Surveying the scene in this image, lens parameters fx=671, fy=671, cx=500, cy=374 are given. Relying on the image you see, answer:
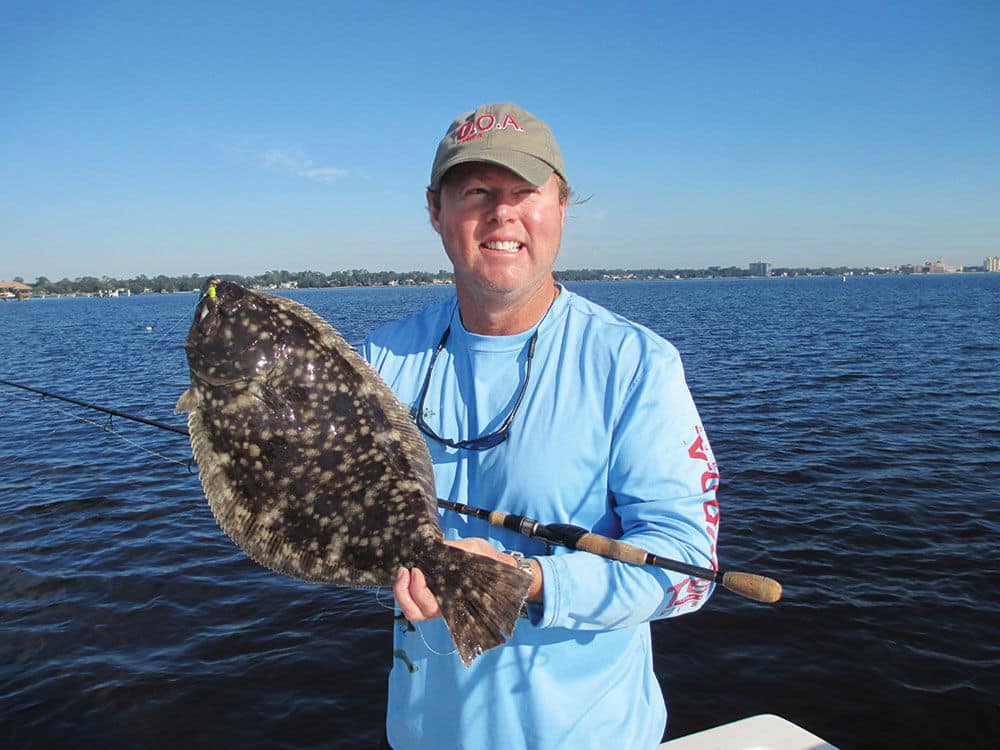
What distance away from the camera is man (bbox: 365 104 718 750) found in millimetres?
2666

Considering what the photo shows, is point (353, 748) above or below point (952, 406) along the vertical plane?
below

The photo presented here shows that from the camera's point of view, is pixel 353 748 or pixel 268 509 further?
pixel 353 748

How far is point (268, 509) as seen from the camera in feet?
9.71

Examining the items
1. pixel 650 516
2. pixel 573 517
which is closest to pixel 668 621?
pixel 573 517

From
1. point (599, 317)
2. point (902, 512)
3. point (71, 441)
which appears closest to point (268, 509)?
point (599, 317)

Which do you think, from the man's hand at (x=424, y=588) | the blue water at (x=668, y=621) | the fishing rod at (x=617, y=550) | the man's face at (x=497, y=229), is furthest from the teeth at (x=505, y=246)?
the blue water at (x=668, y=621)

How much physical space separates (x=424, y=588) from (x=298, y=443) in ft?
2.80

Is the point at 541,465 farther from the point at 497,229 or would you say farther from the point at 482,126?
the point at 482,126

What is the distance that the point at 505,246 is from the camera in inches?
118

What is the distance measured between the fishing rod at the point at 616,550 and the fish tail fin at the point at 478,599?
27 centimetres

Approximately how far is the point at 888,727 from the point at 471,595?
23.3 ft

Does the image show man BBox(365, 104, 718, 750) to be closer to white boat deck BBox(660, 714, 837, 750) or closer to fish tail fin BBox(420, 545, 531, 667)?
fish tail fin BBox(420, 545, 531, 667)

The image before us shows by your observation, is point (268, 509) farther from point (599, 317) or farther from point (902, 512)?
point (902, 512)

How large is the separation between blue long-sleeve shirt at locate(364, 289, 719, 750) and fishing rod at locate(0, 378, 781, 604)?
2.2 inches
